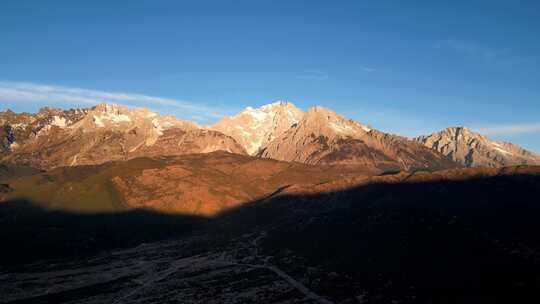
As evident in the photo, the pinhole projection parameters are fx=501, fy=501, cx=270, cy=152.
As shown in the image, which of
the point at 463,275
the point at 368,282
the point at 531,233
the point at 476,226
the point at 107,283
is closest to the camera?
the point at 463,275

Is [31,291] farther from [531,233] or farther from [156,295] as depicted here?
[531,233]

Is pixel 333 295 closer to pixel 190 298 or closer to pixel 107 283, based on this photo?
pixel 190 298

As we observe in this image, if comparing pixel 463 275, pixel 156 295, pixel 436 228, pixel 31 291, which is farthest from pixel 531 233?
pixel 31 291

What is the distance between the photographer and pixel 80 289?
17788 centimetres

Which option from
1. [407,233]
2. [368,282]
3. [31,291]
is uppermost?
[407,233]

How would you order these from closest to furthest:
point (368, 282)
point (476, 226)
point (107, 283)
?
point (368, 282) < point (476, 226) < point (107, 283)

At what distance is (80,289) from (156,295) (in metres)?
36.4

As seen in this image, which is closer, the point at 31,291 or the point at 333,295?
the point at 333,295

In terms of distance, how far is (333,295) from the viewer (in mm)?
137000

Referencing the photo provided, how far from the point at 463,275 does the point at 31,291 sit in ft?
479

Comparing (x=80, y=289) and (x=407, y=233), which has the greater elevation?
(x=407, y=233)

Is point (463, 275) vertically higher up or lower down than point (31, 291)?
higher up

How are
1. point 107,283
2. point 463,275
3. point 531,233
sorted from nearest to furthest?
point 463,275 < point 531,233 < point 107,283

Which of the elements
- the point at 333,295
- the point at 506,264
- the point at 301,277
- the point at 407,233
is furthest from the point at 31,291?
the point at 506,264
